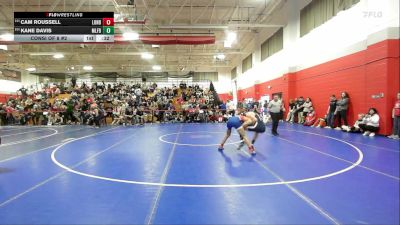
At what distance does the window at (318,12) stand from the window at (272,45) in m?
3.29

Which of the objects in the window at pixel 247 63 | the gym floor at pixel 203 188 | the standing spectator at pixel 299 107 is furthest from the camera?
the window at pixel 247 63

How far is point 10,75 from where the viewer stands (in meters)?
34.5

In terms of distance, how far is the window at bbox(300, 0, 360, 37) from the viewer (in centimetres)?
1221

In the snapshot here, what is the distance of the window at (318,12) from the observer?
40.1 ft

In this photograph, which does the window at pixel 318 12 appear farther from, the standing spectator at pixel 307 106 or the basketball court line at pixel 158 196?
the basketball court line at pixel 158 196

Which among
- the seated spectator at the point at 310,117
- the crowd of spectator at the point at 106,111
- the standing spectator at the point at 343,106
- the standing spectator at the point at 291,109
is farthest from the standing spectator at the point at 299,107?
the crowd of spectator at the point at 106,111

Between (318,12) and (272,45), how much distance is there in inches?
286

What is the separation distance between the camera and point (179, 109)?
22453 mm

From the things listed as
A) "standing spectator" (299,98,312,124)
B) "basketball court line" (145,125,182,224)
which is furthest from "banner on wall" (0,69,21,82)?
"basketball court line" (145,125,182,224)

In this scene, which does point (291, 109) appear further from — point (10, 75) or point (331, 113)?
point (10, 75)

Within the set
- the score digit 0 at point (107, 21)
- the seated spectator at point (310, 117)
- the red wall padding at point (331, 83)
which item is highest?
the score digit 0 at point (107, 21)
